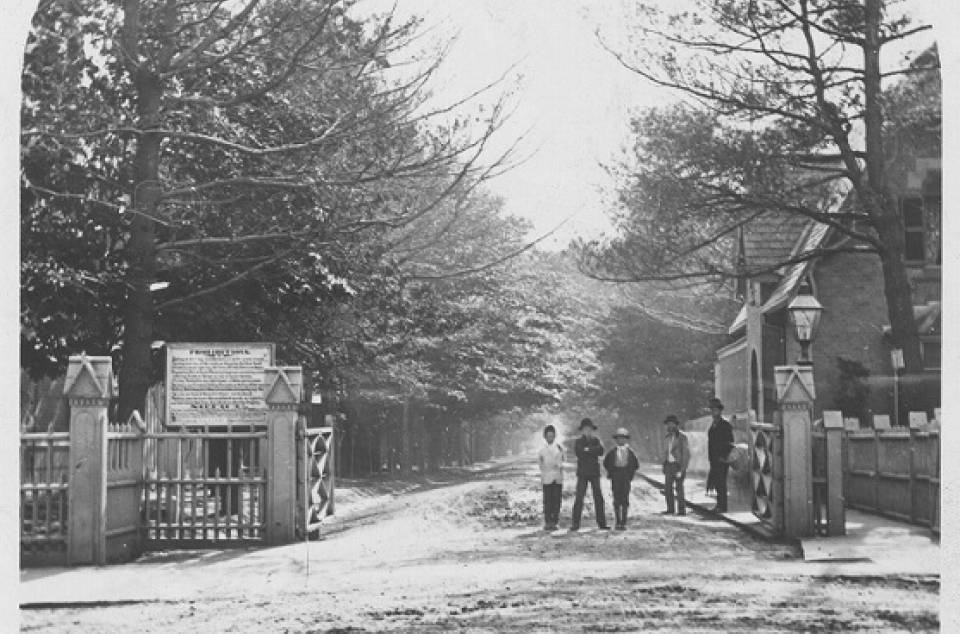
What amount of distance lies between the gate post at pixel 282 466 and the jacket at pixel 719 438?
3.77 metres

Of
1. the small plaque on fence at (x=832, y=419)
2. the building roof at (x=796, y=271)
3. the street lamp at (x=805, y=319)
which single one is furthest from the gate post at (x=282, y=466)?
the small plaque on fence at (x=832, y=419)

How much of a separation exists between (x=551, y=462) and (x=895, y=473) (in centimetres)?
342

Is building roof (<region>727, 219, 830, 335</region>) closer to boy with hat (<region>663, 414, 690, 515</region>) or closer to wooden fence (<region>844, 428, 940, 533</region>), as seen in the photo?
boy with hat (<region>663, 414, 690, 515</region>)

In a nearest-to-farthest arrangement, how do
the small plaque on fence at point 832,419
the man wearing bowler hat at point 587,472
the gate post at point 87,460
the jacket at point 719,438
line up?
1. the gate post at point 87,460
2. the jacket at point 719,438
3. the small plaque on fence at point 832,419
4. the man wearing bowler hat at point 587,472

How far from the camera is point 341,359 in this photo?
11422 millimetres

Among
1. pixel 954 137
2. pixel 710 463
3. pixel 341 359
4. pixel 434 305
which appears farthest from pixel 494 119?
pixel 710 463

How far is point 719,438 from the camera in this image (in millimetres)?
12336

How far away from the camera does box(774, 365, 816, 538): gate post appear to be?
13.4 metres

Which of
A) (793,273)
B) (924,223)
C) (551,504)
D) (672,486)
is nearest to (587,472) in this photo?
(551,504)

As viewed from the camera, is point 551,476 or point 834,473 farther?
point 551,476

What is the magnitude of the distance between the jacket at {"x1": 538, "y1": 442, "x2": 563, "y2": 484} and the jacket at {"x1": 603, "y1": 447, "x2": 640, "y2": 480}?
64 centimetres

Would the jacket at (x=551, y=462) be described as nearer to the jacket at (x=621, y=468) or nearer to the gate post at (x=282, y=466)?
the jacket at (x=621, y=468)

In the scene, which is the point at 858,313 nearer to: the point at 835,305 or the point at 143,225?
the point at 835,305

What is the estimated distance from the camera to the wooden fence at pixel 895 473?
35.2 feet
